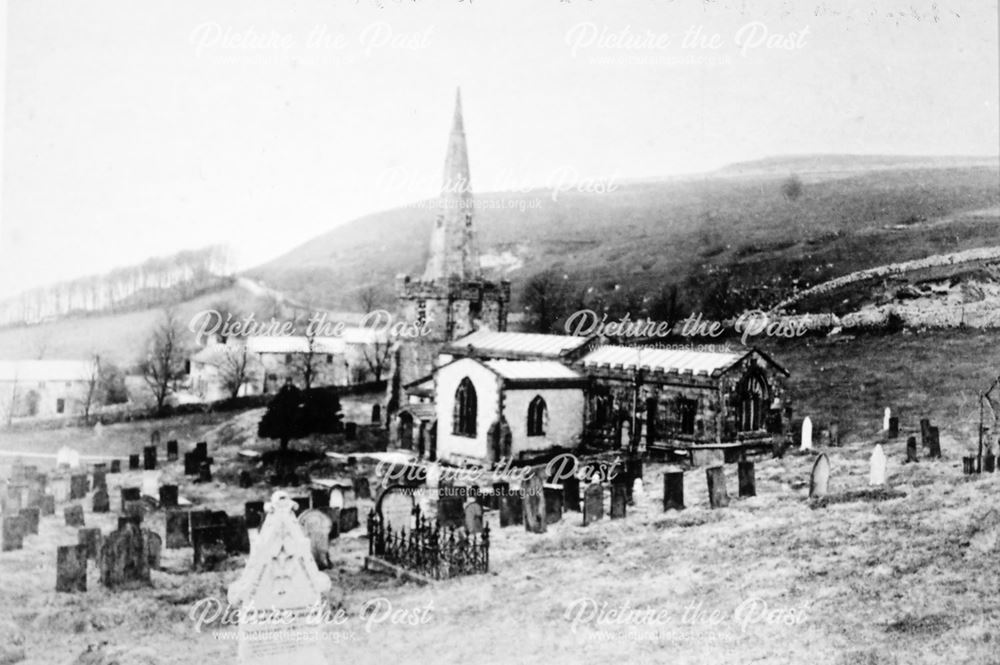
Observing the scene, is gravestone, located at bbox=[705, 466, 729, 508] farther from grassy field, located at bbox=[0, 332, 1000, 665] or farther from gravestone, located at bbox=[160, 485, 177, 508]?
gravestone, located at bbox=[160, 485, 177, 508]

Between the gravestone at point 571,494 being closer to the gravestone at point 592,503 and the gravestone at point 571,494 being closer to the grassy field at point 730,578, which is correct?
the grassy field at point 730,578

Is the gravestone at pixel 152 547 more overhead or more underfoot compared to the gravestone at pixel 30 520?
more underfoot

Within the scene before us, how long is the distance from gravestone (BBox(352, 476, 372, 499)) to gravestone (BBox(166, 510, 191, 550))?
5.38 feet

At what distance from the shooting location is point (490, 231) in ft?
26.6

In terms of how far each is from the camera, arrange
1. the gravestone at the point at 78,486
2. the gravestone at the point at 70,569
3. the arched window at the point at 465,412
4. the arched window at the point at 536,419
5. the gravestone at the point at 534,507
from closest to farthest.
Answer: the gravestone at the point at 70,569 → the gravestone at the point at 78,486 → the gravestone at the point at 534,507 → the arched window at the point at 536,419 → the arched window at the point at 465,412

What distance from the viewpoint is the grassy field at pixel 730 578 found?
6.60 metres

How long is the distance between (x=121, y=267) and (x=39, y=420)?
5.21ft

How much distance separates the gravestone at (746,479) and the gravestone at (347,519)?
4.04 meters

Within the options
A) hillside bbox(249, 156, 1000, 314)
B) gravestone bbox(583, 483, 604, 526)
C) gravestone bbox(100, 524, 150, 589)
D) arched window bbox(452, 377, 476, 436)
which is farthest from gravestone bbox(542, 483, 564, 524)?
gravestone bbox(100, 524, 150, 589)

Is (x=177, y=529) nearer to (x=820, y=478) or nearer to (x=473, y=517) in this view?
(x=473, y=517)

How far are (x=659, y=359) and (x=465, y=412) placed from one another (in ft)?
7.98

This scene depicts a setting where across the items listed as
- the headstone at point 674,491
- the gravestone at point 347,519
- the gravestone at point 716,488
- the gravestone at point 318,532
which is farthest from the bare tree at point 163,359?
the gravestone at point 716,488

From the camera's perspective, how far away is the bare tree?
23.9 ft

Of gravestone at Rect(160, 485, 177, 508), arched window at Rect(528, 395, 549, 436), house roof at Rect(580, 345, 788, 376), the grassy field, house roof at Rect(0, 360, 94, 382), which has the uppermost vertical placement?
house roof at Rect(580, 345, 788, 376)
